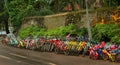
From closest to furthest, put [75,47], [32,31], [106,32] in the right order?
1. [75,47]
2. [106,32]
3. [32,31]

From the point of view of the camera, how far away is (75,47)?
63.6ft

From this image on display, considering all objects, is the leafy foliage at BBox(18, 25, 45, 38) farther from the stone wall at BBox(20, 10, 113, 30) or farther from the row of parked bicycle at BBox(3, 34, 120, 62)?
the row of parked bicycle at BBox(3, 34, 120, 62)

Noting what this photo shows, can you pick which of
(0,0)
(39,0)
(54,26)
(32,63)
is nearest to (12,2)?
(39,0)

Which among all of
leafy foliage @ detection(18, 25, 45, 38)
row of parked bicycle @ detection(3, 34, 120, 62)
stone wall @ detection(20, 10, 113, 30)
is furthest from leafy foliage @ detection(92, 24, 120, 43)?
leafy foliage @ detection(18, 25, 45, 38)

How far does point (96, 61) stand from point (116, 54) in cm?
113

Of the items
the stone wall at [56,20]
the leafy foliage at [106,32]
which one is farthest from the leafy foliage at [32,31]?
the leafy foliage at [106,32]

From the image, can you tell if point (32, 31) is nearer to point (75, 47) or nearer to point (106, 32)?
point (75, 47)

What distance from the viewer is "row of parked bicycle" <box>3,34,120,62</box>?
1623 cm

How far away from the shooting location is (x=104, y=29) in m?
20.2

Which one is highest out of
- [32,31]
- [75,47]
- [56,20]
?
[56,20]

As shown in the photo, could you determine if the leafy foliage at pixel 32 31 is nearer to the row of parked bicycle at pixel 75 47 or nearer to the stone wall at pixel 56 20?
the stone wall at pixel 56 20

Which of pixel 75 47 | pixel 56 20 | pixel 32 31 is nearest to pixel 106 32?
pixel 75 47

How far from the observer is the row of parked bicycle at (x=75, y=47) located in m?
16.2

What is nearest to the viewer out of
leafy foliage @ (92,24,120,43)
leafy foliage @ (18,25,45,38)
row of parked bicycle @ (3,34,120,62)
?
row of parked bicycle @ (3,34,120,62)
